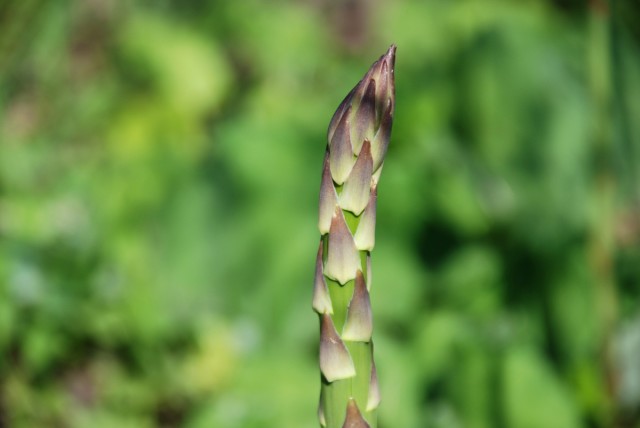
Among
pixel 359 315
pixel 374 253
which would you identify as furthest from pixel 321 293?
pixel 374 253

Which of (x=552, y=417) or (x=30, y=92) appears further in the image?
(x=30, y=92)

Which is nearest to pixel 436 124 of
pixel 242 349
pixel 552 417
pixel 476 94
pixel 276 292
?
pixel 476 94

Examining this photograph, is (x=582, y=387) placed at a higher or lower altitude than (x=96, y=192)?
lower

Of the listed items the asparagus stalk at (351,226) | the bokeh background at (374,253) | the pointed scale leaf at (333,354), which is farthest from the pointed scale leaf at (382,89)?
the bokeh background at (374,253)

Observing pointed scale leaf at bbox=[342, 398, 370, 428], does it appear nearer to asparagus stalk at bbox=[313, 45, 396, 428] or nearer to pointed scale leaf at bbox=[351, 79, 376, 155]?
asparagus stalk at bbox=[313, 45, 396, 428]

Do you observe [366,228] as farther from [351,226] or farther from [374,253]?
[374,253]

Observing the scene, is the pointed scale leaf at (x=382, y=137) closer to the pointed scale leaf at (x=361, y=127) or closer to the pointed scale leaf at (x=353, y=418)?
Result: the pointed scale leaf at (x=361, y=127)

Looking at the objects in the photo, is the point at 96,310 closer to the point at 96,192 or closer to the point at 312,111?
the point at 96,192
